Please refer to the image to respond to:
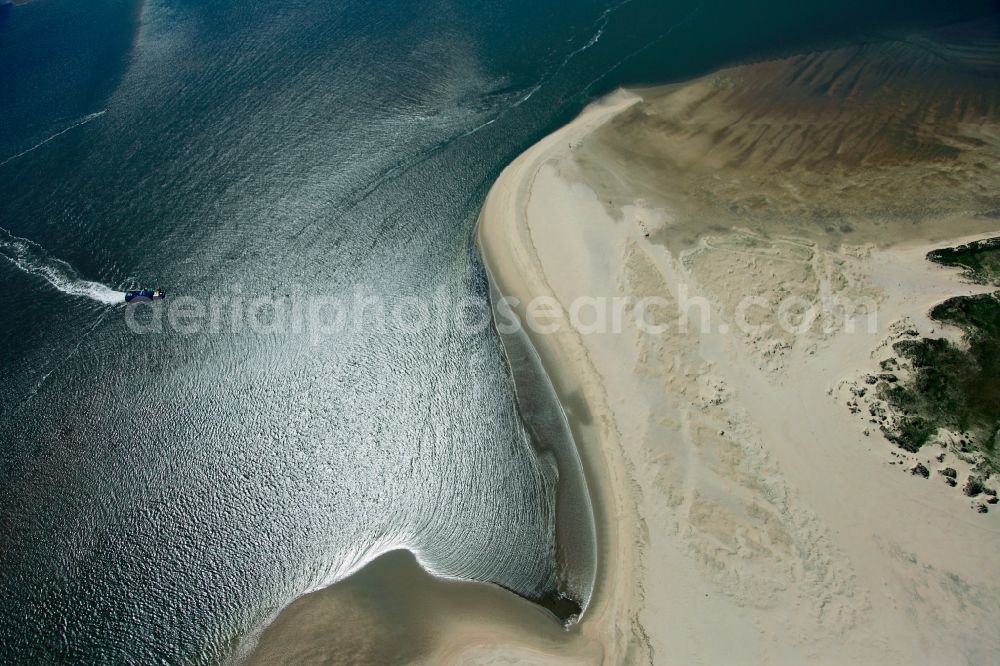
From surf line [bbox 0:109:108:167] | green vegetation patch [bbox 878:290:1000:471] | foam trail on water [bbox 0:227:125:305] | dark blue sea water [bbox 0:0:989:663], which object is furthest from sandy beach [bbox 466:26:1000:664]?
surf line [bbox 0:109:108:167]

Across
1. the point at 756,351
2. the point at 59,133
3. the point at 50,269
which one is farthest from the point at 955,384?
the point at 59,133

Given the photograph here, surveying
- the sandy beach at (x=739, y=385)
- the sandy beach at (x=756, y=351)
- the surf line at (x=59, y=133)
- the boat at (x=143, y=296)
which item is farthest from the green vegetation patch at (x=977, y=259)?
the surf line at (x=59, y=133)

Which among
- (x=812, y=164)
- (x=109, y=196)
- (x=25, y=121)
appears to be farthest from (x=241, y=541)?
(x=25, y=121)

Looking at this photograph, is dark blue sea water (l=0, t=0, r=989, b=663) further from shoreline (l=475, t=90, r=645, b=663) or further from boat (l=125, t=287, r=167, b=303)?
shoreline (l=475, t=90, r=645, b=663)

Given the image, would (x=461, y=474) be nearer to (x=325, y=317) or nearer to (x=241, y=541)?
(x=241, y=541)

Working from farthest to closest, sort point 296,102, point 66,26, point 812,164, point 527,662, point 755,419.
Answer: point 66,26 < point 296,102 < point 812,164 < point 755,419 < point 527,662

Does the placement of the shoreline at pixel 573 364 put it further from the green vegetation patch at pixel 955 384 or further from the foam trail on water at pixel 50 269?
the foam trail on water at pixel 50 269

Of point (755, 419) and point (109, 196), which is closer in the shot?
point (755, 419)

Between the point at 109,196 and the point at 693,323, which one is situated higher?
the point at 109,196
